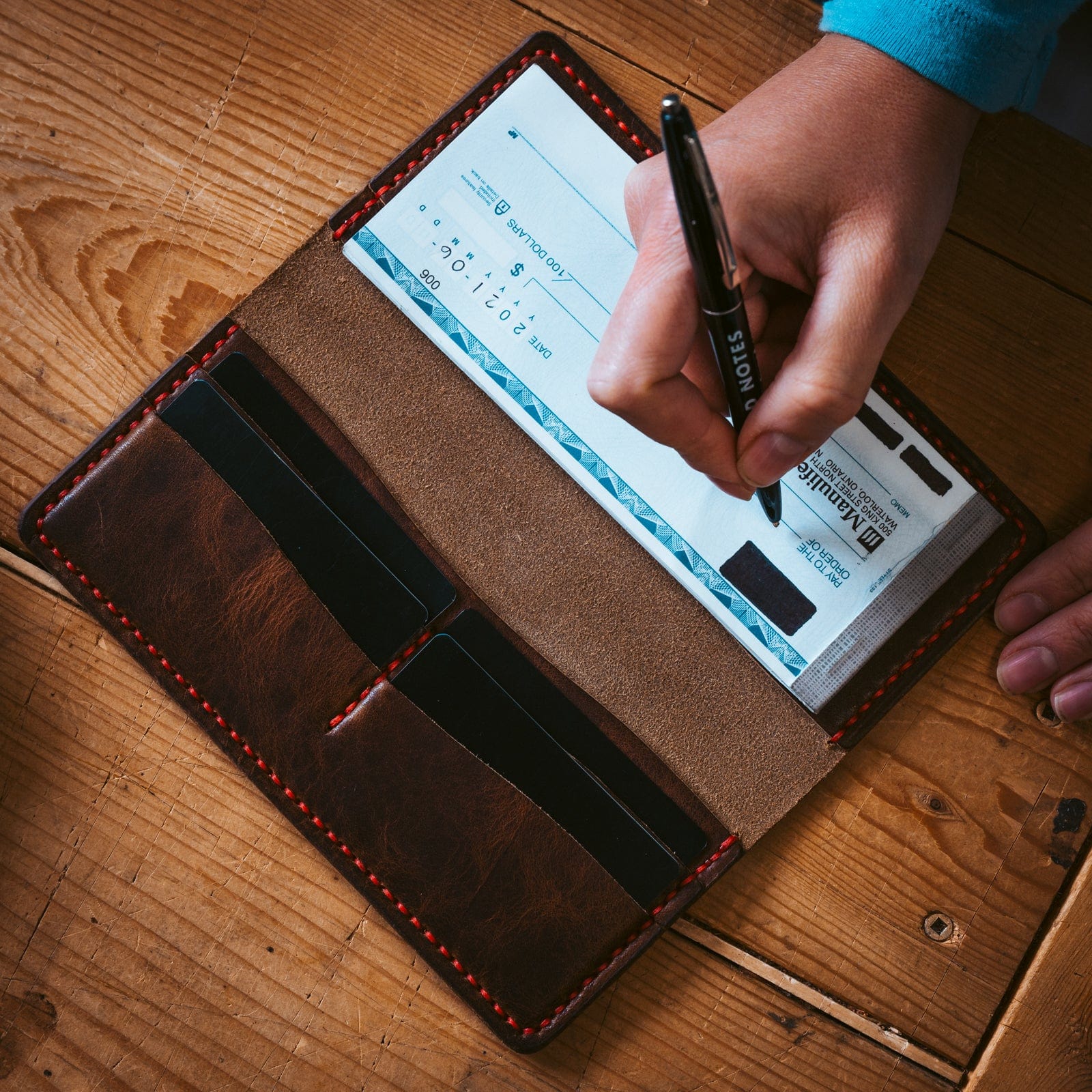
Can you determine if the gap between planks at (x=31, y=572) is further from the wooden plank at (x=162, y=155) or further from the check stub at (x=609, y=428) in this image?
the check stub at (x=609, y=428)

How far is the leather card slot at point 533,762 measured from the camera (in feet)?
1.65

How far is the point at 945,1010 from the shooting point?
53 centimetres

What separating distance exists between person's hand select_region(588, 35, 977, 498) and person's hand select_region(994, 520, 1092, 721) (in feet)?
0.67

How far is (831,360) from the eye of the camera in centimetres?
41

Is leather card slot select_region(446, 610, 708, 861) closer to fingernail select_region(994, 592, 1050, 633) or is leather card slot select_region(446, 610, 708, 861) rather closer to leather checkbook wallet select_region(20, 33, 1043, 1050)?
leather checkbook wallet select_region(20, 33, 1043, 1050)


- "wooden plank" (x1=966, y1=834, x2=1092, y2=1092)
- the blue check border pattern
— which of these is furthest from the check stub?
"wooden plank" (x1=966, y1=834, x2=1092, y2=1092)

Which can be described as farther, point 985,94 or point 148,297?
point 148,297

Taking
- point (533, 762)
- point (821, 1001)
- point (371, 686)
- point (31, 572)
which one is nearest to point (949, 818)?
point (821, 1001)

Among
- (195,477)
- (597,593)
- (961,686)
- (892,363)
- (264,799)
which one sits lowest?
(264,799)

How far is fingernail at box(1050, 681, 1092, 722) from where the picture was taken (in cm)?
52

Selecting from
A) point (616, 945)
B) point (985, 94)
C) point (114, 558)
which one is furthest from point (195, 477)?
point (985, 94)

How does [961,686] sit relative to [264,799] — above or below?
above

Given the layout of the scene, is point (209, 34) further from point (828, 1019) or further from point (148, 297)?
point (828, 1019)

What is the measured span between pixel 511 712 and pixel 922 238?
1.13 feet
